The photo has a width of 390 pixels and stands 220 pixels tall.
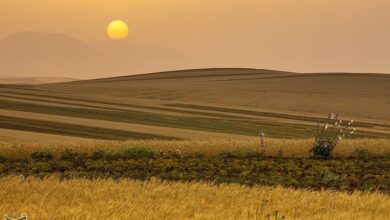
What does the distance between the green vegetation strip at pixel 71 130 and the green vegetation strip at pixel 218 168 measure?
13.3 meters

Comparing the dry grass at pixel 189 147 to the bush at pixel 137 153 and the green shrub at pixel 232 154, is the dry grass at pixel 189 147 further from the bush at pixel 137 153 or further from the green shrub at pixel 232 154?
the bush at pixel 137 153

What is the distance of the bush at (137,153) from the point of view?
70.3ft

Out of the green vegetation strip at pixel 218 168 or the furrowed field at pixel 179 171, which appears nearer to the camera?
the furrowed field at pixel 179 171

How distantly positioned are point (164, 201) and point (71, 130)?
2595 centimetres

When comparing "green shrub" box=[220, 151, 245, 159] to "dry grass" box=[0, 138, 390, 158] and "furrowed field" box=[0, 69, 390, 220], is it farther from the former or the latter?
"dry grass" box=[0, 138, 390, 158]

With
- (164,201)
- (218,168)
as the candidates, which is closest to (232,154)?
(218,168)

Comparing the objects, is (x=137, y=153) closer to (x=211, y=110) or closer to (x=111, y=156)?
(x=111, y=156)

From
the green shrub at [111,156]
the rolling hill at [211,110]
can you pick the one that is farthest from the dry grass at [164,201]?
the rolling hill at [211,110]

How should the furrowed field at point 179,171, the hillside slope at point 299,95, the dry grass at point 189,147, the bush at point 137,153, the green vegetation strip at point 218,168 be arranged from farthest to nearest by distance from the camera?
1. the hillside slope at point 299,95
2. the dry grass at point 189,147
3. the bush at point 137,153
4. the green vegetation strip at point 218,168
5. the furrowed field at point 179,171

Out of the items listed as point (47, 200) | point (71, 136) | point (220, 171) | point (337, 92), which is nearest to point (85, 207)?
point (47, 200)

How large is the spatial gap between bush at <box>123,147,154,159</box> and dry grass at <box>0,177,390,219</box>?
6809 millimetres

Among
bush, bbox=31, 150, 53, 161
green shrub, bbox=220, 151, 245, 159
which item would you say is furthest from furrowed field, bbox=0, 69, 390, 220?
green shrub, bbox=220, 151, 245, 159

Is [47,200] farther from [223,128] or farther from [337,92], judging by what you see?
[337,92]

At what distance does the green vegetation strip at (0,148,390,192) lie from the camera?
1669 centimetres
